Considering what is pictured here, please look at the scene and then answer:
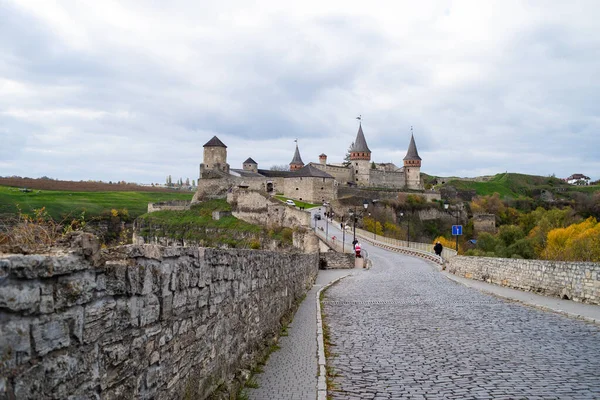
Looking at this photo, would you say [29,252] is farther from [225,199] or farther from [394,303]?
→ [225,199]

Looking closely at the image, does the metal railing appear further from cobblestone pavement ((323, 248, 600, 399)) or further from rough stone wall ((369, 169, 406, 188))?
rough stone wall ((369, 169, 406, 188))

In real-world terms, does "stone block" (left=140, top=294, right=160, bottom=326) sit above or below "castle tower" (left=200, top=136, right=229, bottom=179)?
below

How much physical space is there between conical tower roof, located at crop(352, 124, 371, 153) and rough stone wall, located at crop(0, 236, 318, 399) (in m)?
106

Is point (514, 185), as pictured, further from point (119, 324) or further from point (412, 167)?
point (119, 324)

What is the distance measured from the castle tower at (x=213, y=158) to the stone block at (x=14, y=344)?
81692 mm

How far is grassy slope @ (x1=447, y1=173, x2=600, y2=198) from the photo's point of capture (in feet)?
449

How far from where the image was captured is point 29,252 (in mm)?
3025

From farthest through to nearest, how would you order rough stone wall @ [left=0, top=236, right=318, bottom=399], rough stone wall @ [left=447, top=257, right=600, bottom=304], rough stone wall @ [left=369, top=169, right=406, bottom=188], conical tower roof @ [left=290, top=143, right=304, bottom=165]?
conical tower roof @ [left=290, top=143, right=304, bottom=165]
rough stone wall @ [left=369, top=169, right=406, bottom=188]
rough stone wall @ [left=447, top=257, right=600, bottom=304]
rough stone wall @ [left=0, top=236, right=318, bottom=399]

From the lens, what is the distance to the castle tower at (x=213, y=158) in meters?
83.7

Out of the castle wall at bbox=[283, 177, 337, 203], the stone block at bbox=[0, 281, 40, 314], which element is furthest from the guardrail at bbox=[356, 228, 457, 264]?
the stone block at bbox=[0, 281, 40, 314]

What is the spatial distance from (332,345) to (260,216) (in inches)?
2387

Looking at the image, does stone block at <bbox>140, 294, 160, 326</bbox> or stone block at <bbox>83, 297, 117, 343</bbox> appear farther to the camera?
stone block at <bbox>140, 294, 160, 326</bbox>

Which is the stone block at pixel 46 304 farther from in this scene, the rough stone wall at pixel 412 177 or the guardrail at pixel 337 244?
the rough stone wall at pixel 412 177

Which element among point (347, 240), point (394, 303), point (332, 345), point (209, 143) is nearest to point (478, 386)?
point (332, 345)
